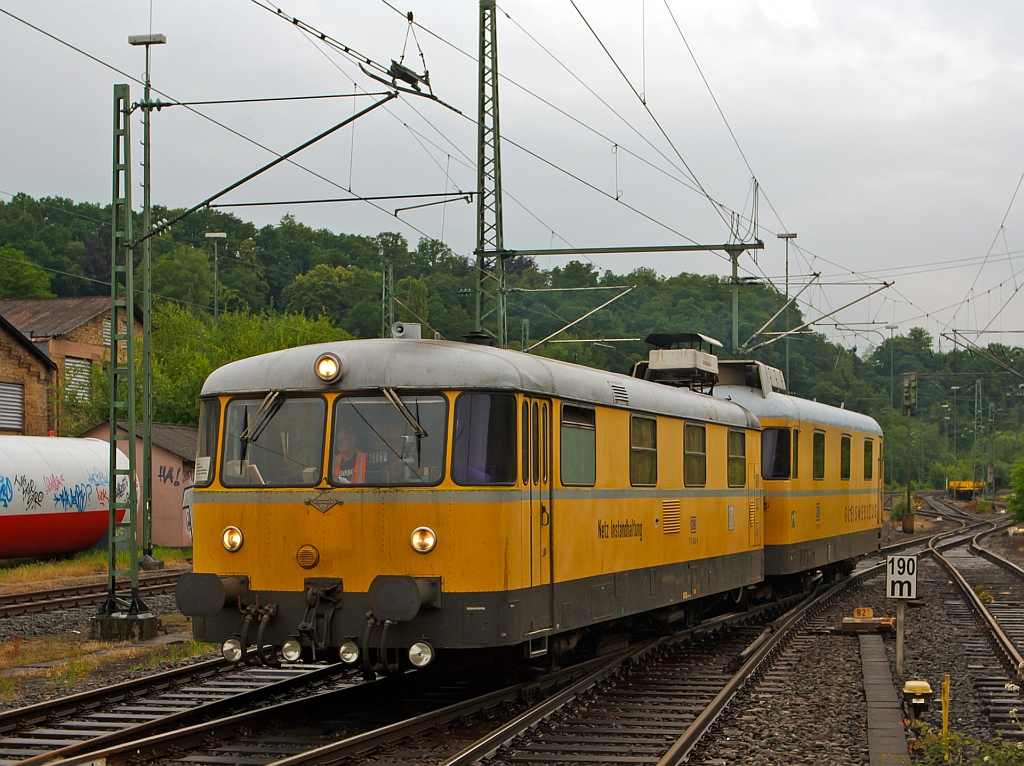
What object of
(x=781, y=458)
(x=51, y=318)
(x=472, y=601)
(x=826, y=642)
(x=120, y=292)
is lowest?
(x=826, y=642)

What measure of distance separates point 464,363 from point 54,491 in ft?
63.8

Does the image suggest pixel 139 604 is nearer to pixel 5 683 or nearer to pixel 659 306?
pixel 5 683

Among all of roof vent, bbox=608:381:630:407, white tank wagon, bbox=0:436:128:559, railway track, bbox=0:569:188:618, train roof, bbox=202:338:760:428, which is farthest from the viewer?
white tank wagon, bbox=0:436:128:559

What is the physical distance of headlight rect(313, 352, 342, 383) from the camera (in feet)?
33.1

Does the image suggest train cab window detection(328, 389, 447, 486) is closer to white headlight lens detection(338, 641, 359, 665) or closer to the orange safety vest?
the orange safety vest

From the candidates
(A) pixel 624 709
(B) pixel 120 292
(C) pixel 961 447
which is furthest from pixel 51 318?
(C) pixel 961 447

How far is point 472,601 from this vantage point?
9586 mm

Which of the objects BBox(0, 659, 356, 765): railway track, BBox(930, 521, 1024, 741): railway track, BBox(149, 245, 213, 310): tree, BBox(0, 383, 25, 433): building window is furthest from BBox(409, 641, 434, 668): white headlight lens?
BBox(149, 245, 213, 310): tree

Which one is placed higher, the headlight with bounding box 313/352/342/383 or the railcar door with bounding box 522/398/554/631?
the headlight with bounding box 313/352/342/383

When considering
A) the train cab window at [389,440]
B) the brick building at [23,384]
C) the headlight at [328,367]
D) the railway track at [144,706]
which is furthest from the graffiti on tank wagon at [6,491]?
the train cab window at [389,440]

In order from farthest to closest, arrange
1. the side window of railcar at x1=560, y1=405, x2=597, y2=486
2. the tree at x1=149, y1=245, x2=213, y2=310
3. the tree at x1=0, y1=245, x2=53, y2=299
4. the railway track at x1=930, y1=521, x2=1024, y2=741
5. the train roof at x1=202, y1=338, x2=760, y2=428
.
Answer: the tree at x1=149, y1=245, x2=213, y2=310
the tree at x1=0, y1=245, x2=53, y2=299
the railway track at x1=930, y1=521, x2=1024, y2=741
the side window of railcar at x1=560, y1=405, x2=597, y2=486
the train roof at x1=202, y1=338, x2=760, y2=428

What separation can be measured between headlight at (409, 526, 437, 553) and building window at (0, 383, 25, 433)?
35444 millimetres

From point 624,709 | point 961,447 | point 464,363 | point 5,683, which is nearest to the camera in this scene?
point 464,363

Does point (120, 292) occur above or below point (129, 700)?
above
